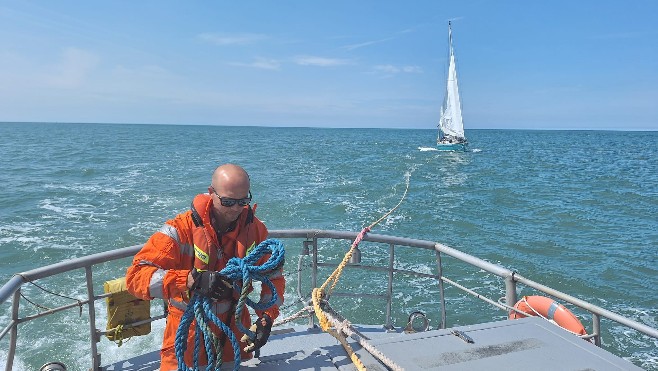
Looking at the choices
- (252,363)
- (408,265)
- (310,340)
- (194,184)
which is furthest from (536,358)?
(194,184)

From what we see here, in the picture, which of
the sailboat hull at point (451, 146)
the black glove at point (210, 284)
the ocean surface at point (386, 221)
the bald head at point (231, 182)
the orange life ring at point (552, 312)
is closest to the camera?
the black glove at point (210, 284)

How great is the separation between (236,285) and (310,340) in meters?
1.50

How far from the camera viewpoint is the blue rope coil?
2.70 m

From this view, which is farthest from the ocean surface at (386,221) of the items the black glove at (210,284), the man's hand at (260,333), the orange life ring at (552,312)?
the black glove at (210,284)

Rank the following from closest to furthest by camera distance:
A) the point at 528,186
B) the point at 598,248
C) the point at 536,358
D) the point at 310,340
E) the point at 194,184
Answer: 1. the point at 536,358
2. the point at 310,340
3. the point at 598,248
4. the point at 194,184
5. the point at 528,186

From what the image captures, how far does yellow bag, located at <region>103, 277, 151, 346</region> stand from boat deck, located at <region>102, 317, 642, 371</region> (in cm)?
120

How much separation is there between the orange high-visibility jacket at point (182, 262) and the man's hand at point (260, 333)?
0.12 metres

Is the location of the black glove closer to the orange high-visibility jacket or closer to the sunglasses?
the orange high-visibility jacket

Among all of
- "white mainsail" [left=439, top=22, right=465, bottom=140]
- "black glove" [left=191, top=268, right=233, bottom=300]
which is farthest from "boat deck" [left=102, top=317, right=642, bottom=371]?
"white mainsail" [left=439, top=22, right=465, bottom=140]

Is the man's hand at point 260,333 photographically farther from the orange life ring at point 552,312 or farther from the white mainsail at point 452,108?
the white mainsail at point 452,108

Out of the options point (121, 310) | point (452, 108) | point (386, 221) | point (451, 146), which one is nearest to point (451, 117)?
point (452, 108)

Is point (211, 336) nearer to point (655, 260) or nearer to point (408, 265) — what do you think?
point (408, 265)

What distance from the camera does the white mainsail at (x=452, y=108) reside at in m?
59.5

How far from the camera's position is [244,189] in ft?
9.21
